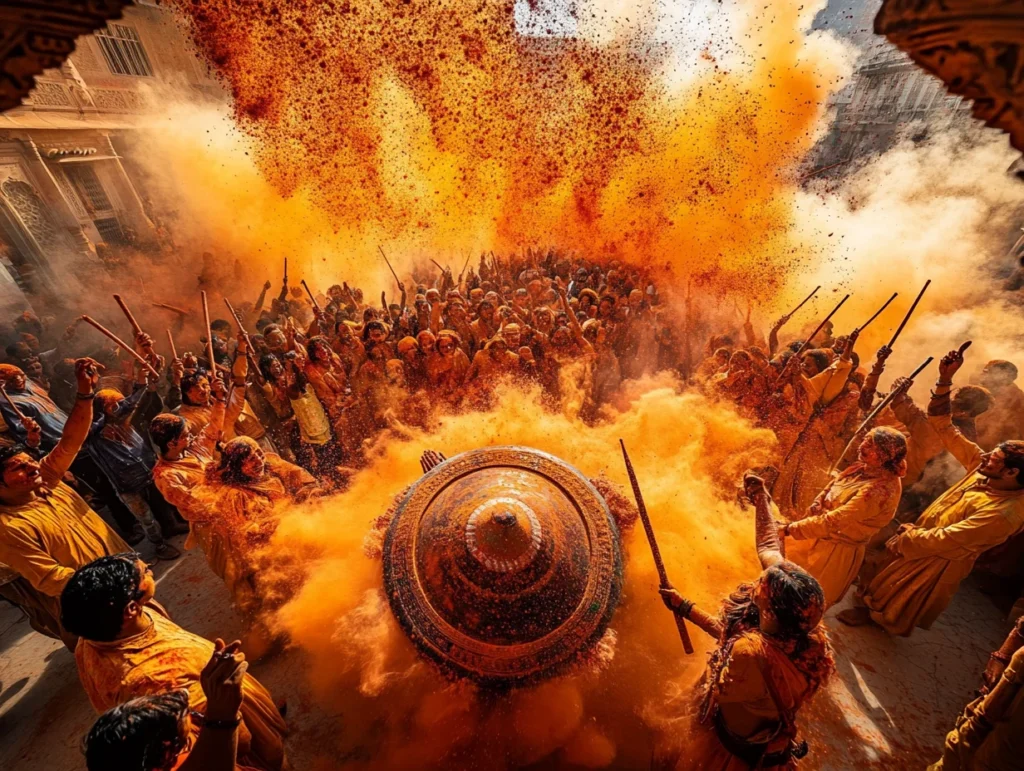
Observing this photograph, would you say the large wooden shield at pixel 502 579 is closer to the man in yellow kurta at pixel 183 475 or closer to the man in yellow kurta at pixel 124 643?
the man in yellow kurta at pixel 124 643

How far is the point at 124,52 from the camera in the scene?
1758 cm

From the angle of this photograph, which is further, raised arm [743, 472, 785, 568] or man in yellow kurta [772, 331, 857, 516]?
man in yellow kurta [772, 331, 857, 516]

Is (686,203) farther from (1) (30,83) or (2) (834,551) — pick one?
(1) (30,83)

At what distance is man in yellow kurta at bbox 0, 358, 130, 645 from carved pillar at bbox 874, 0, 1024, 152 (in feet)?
19.7

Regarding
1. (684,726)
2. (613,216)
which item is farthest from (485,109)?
(684,726)

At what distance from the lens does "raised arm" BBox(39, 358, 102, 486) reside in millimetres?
3793

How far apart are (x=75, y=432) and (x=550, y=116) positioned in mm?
15567

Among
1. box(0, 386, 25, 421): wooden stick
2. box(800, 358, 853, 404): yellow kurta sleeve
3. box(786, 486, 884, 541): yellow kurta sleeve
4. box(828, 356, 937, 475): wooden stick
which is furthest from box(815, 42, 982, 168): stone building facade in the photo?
box(0, 386, 25, 421): wooden stick

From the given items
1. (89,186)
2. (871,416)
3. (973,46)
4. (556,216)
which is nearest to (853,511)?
(871,416)

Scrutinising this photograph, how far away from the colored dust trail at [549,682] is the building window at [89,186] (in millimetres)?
21464

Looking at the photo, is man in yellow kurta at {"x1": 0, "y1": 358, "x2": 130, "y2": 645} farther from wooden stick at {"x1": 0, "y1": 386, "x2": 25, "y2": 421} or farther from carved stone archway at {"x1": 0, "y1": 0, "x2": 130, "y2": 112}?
carved stone archway at {"x1": 0, "y1": 0, "x2": 130, "y2": 112}

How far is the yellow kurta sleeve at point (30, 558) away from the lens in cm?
331

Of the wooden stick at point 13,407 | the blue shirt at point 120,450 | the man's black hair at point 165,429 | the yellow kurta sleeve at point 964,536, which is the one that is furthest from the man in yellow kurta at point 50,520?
the yellow kurta sleeve at point 964,536

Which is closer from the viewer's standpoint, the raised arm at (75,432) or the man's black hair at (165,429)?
the raised arm at (75,432)
